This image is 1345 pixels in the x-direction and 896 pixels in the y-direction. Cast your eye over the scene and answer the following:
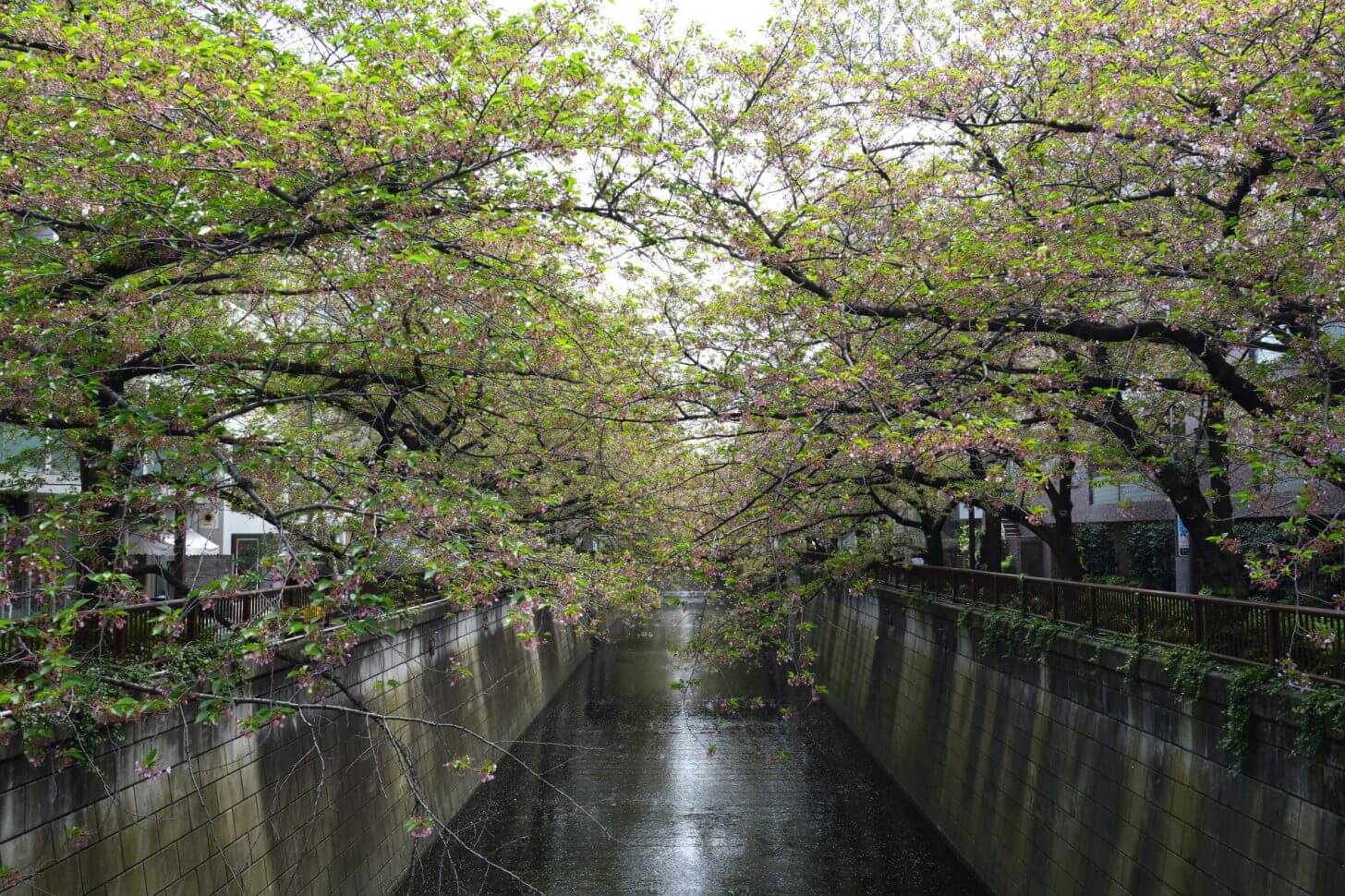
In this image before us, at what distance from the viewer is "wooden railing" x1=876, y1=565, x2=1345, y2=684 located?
27.6 ft

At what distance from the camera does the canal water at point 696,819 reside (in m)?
16.5

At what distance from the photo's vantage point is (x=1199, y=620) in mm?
10375

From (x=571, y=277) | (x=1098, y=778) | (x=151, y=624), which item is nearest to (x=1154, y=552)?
(x=1098, y=778)

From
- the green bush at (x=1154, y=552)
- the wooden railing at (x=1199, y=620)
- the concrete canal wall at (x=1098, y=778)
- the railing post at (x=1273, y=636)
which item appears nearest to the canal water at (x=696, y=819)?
the concrete canal wall at (x=1098, y=778)

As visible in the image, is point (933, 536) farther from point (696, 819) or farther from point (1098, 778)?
point (1098, 778)

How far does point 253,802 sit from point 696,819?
10839mm

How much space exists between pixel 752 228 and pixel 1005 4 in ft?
16.0

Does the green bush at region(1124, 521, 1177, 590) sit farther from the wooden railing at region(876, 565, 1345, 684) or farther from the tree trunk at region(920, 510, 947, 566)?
the wooden railing at region(876, 565, 1345, 684)

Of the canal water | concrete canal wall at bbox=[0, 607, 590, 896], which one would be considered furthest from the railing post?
concrete canal wall at bbox=[0, 607, 590, 896]

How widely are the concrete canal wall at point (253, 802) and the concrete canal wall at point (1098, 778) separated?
25.7 feet

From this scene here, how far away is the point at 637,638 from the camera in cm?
5691

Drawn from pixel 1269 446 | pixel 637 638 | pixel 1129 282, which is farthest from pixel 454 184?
pixel 637 638

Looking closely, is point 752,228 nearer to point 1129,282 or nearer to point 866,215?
point 866,215

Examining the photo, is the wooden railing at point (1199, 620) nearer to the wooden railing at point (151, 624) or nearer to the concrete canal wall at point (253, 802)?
the concrete canal wall at point (253, 802)
